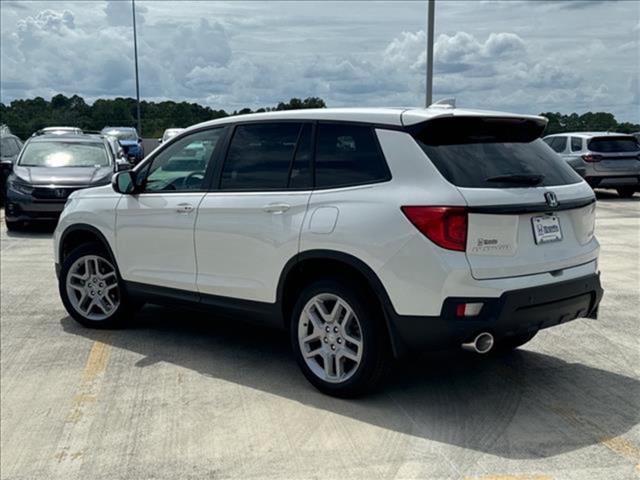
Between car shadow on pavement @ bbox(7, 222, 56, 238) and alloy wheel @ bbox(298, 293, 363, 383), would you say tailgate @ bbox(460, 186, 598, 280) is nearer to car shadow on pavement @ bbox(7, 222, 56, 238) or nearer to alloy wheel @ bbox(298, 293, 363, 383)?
alloy wheel @ bbox(298, 293, 363, 383)

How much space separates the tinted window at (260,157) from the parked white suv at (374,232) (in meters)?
0.01

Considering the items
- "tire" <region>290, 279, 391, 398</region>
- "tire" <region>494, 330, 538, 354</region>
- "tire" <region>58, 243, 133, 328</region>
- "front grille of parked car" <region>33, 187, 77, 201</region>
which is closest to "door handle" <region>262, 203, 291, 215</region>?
"tire" <region>290, 279, 391, 398</region>

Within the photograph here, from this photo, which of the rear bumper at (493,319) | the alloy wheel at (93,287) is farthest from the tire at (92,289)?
the rear bumper at (493,319)

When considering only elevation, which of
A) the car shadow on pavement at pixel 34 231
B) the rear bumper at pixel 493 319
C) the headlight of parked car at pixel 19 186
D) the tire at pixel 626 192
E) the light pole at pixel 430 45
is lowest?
the tire at pixel 626 192

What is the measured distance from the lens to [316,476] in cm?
378

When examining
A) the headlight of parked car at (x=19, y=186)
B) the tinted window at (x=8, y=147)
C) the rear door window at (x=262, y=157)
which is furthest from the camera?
the tinted window at (x=8, y=147)

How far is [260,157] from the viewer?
17.4 ft

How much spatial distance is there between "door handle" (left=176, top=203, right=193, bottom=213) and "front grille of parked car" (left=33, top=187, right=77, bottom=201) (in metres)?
7.30

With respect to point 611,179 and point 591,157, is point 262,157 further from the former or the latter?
point 611,179

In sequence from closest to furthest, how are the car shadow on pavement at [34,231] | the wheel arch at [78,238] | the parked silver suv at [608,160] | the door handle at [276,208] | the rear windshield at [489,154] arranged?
the rear windshield at [489,154], the door handle at [276,208], the wheel arch at [78,238], the car shadow on pavement at [34,231], the parked silver suv at [608,160]

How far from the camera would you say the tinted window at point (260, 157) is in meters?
5.12

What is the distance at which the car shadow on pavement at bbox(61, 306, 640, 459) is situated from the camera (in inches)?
165

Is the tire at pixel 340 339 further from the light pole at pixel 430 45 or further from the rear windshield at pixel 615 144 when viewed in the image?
the rear windshield at pixel 615 144

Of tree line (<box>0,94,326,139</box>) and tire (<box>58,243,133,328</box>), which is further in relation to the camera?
tree line (<box>0,94,326,139</box>)
